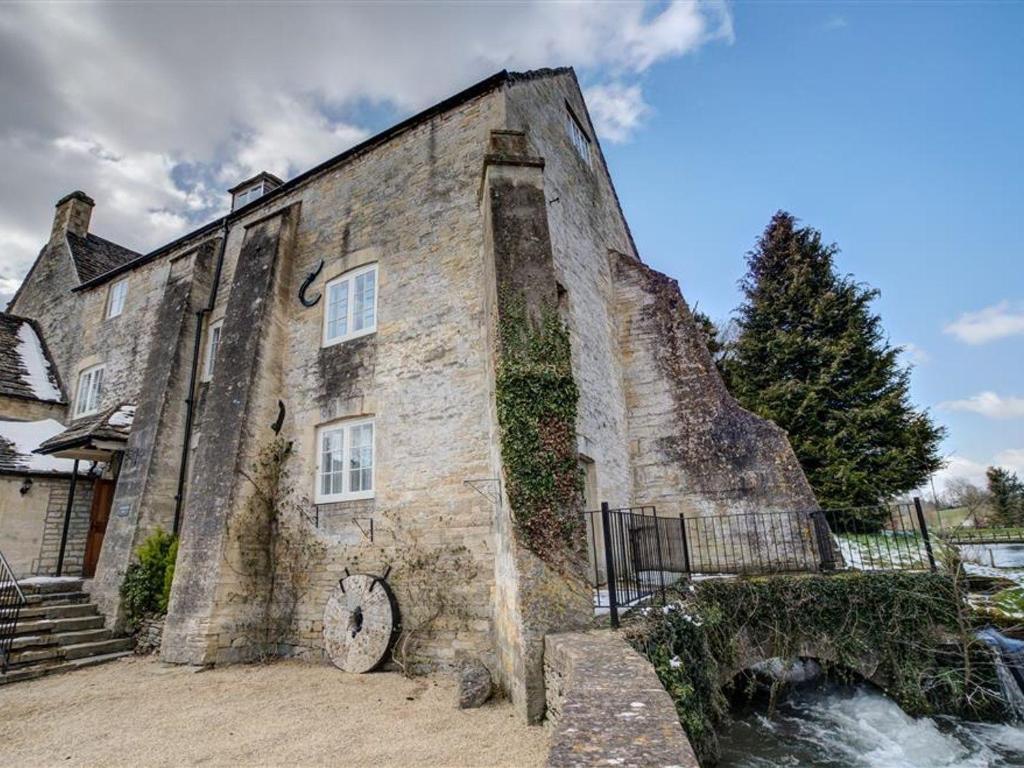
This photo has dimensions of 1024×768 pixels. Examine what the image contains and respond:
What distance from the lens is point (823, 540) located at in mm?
8586

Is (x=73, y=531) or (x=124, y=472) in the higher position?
(x=124, y=472)

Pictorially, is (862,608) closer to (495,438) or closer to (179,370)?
(495,438)

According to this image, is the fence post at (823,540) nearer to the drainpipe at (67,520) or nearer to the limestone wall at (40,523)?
the drainpipe at (67,520)

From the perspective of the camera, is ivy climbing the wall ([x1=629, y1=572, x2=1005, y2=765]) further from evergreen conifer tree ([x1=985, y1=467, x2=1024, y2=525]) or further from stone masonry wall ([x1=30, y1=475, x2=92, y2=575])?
stone masonry wall ([x1=30, y1=475, x2=92, y2=575])

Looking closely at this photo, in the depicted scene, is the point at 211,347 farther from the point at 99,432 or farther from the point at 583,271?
the point at 583,271

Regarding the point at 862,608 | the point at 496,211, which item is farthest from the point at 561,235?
the point at 862,608

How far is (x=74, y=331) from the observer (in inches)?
630

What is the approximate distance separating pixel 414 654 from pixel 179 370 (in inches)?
333

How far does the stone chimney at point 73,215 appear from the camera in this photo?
17609 millimetres

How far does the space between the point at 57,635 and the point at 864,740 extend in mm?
12118

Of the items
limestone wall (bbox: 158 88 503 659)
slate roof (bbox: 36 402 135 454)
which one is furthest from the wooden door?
limestone wall (bbox: 158 88 503 659)

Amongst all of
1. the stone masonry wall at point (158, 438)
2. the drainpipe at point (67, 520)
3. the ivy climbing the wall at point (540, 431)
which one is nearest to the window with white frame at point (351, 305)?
the ivy climbing the wall at point (540, 431)

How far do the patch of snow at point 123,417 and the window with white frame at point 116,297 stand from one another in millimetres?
4014

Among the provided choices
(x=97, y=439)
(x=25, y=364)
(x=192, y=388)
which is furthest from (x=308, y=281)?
(x=25, y=364)
